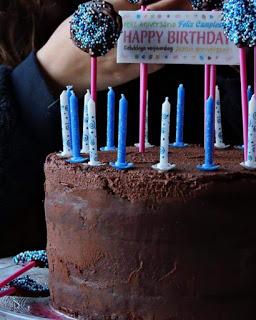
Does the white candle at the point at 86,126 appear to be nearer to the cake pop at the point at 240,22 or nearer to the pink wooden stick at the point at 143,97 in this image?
the pink wooden stick at the point at 143,97

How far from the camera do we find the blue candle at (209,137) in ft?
2.68

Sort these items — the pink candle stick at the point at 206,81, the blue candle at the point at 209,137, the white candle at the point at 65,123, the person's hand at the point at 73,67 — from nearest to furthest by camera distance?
the blue candle at the point at 209,137 → the white candle at the point at 65,123 → the pink candle stick at the point at 206,81 → the person's hand at the point at 73,67

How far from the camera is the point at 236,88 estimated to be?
1.41 m

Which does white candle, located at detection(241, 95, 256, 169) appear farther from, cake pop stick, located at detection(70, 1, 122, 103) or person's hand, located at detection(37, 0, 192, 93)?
person's hand, located at detection(37, 0, 192, 93)

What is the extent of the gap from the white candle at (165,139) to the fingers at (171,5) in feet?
0.94

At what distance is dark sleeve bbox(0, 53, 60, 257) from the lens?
128 centimetres

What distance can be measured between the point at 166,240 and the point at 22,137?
1.82ft

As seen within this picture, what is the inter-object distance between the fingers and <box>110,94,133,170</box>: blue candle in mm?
265

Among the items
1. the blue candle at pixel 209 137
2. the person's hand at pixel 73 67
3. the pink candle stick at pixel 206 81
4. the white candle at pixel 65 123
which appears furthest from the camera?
the person's hand at pixel 73 67

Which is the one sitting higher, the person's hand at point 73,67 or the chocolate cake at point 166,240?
the person's hand at point 73,67

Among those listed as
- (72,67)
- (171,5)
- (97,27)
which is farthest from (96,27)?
(72,67)

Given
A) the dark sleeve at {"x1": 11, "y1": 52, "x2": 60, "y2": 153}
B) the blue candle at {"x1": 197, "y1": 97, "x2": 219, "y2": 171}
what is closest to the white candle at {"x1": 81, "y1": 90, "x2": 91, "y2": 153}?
the blue candle at {"x1": 197, "y1": 97, "x2": 219, "y2": 171}

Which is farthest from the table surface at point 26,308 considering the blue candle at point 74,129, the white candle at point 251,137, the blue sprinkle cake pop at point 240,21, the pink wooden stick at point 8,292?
the blue sprinkle cake pop at point 240,21

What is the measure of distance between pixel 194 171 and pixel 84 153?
18cm
